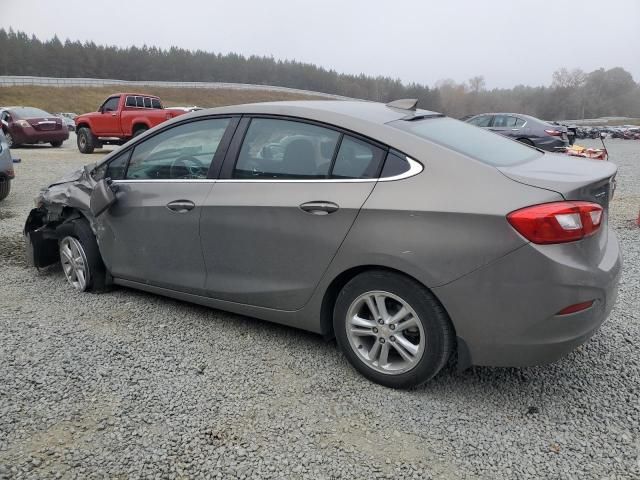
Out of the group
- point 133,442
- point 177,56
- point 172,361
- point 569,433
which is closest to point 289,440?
point 133,442

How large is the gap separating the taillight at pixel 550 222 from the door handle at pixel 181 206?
6.48 feet


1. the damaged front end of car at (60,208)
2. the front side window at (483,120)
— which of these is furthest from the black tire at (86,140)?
the damaged front end of car at (60,208)

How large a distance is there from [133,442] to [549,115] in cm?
8863

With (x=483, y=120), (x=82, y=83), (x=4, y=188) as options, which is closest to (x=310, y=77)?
(x=82, y=83)

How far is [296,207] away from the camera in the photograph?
2.85 m

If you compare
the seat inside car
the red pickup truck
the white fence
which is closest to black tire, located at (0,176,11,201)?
the seat inside car

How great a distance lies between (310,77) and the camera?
309ft

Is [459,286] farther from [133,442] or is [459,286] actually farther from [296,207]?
[133,442]

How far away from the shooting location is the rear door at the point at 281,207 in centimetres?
275

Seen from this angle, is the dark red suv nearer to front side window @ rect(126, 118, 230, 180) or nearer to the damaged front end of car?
the damaged front end of car

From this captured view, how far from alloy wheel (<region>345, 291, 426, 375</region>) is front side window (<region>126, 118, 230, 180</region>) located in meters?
1.39

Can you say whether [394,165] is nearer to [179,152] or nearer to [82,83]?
[179,152]

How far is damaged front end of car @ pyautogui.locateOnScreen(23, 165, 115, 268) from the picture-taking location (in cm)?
383

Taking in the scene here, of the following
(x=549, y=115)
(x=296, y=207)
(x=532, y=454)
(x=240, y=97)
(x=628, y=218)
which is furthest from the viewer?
(x=549, y=115)
